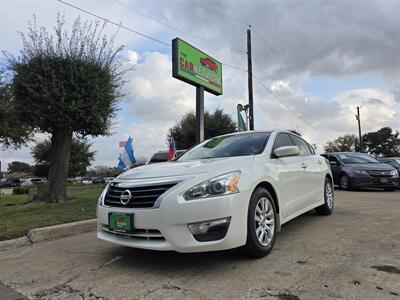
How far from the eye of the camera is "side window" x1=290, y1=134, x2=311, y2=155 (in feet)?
20.2

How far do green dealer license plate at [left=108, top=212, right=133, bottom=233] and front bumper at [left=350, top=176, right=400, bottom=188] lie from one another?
10740mm

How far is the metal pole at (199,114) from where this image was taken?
1333 cm

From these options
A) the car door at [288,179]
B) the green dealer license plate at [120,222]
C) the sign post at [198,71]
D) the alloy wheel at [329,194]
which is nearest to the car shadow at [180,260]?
the green dealer license plate at [120,222]

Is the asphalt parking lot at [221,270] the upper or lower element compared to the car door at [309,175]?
lower

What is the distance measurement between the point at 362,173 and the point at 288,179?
8.84m

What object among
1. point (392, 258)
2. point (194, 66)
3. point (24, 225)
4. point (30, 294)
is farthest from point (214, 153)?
point (194, 66)

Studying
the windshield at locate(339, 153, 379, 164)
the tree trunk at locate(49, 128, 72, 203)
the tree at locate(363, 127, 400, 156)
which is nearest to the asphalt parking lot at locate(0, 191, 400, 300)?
the tree trunk at locate(49, 128, 72, 203)

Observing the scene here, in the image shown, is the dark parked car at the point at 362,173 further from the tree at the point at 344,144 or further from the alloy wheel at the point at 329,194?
the tree at the point at 344,144

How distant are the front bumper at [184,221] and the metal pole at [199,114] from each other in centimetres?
916

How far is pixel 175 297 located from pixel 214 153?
7.89 feet

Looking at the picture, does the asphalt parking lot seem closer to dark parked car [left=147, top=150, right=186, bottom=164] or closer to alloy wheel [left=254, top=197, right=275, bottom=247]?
alloy wheel [left=254, top=197, right=275, bottom=247]

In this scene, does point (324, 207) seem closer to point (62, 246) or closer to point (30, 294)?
point (62, 246)

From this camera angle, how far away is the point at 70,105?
8.98m

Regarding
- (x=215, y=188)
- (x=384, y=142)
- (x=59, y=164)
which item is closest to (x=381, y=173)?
(x=59, y=164)
